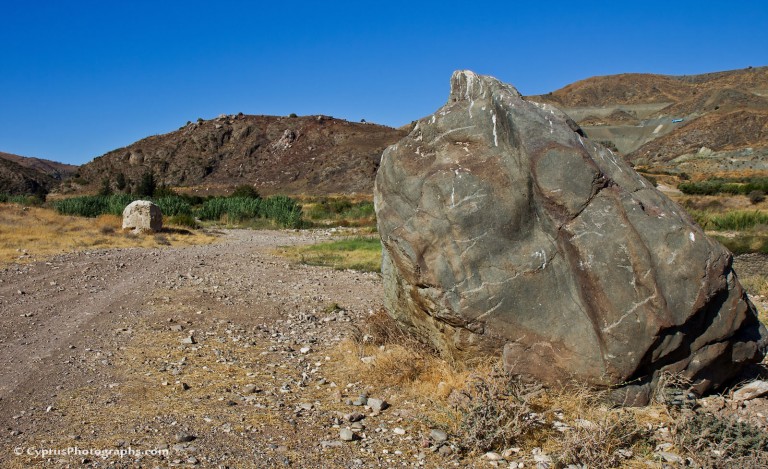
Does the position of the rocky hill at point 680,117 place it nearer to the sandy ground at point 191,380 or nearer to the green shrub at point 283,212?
the green shrub at point 283,212

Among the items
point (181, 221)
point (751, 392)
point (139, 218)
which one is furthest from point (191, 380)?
point (181, 221)

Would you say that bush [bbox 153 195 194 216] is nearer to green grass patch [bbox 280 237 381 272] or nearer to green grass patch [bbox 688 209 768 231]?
green grass patch [bbox 280 237 381 272]

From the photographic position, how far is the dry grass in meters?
14.0

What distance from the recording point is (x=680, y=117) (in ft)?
313

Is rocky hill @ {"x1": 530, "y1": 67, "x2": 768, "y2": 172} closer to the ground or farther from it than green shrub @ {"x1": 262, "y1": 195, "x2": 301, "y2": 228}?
farther from it

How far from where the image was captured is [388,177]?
5730mm

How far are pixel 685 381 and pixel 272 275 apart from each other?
8.42 meters

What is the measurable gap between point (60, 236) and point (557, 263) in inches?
625

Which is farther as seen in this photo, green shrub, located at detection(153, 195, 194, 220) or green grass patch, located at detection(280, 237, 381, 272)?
green shrub, located at detection(153, 195, 194, 220)

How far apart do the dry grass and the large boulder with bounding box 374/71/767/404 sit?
34.6 feet

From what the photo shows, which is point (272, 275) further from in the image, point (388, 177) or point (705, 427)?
point (705, 427)

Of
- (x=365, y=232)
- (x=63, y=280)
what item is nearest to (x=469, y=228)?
(x=63, y=280)

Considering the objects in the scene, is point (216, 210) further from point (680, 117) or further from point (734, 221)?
point (680, 117)

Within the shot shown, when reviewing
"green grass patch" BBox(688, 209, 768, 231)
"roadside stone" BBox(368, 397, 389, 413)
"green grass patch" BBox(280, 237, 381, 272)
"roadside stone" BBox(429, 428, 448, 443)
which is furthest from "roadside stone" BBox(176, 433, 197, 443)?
"green grass patch" BBox(688, 209, 768, 231)
